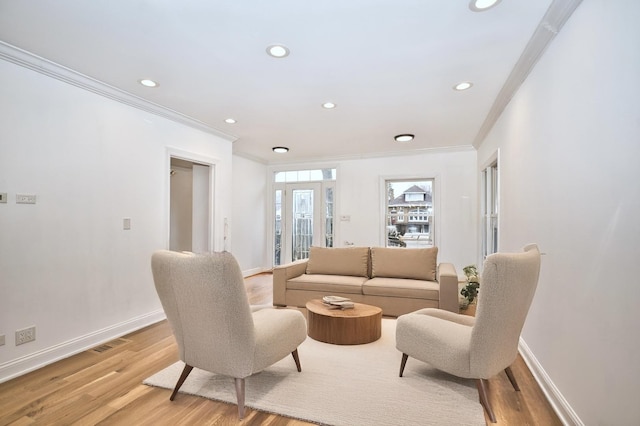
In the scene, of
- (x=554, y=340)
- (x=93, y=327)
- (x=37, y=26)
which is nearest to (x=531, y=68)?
(x=554, y=340)

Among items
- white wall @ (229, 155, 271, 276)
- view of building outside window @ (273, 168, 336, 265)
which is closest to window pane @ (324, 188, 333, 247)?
view of building outside window @ (273, 168, 336, 265)

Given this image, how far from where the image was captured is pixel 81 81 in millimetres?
2904

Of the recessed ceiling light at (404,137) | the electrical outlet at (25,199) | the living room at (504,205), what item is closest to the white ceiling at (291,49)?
the living room at (504,205)

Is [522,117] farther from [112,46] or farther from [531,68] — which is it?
[112,46]

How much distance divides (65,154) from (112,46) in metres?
1.08

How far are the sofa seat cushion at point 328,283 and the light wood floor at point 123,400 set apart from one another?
1737 millimetres

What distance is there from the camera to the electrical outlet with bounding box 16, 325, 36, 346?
2.49 m

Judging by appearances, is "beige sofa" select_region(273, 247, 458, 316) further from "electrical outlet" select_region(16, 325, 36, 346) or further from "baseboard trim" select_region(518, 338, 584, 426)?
"electrical outlet" select_region(16, 325, 36, 346)

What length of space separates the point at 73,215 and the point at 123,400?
171 centimetres

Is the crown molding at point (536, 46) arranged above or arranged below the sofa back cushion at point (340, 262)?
above

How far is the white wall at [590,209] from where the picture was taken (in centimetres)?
133

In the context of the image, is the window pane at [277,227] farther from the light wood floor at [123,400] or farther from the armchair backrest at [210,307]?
the armchair backrest at [210,307]

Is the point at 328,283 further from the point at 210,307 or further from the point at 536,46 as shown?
the point at 536,46

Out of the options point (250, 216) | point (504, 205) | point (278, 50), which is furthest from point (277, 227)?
point (278, 50)
